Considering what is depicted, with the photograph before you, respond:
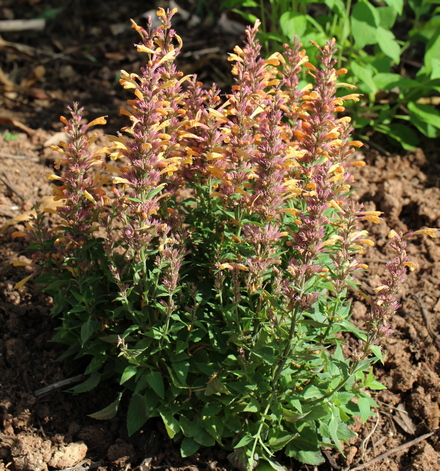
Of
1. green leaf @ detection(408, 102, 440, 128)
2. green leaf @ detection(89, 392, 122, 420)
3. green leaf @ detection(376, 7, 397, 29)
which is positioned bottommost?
green leaf @ detection(89, 392, 122, 420)

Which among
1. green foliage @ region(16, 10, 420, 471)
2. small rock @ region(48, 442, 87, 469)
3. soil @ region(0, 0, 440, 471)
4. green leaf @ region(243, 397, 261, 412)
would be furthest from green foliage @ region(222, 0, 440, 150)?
small rock @ region(48, 442, 87, 469)

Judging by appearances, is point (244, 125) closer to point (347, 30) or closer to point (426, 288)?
point (426, 288)

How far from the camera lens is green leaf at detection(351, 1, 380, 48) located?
545 cm

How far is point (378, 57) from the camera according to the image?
20.4 ft

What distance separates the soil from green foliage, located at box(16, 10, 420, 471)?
266 mm

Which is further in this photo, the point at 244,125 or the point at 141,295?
the point at 141,295

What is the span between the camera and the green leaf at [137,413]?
3.71 m

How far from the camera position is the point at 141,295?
362 cm

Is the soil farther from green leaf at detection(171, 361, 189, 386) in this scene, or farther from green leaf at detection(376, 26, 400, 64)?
green leaf at detection(376, 26, 400, 64)

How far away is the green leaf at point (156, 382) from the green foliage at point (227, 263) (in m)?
0.01

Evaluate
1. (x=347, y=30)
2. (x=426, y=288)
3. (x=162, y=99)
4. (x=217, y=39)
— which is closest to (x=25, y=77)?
(x=217, y=39)

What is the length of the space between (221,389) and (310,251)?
1.00 metres

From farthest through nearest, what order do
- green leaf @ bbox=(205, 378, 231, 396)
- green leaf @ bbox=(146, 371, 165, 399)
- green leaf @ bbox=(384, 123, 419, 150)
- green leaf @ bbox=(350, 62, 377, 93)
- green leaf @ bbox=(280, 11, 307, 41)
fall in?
green leaf @ bbox=(384, 123, 419, 150) → green leaf @ bbox=(350, 62, 377, 93) → green leaf @ bbox=(280, 11, 307, 41) → green leaf @ bbox=(146, 371, 165, 399) → green leaf @ bbox=(205, 378, 231, 396)

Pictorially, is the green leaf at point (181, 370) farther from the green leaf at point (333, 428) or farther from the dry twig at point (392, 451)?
the dry twig at point (392, 451)
